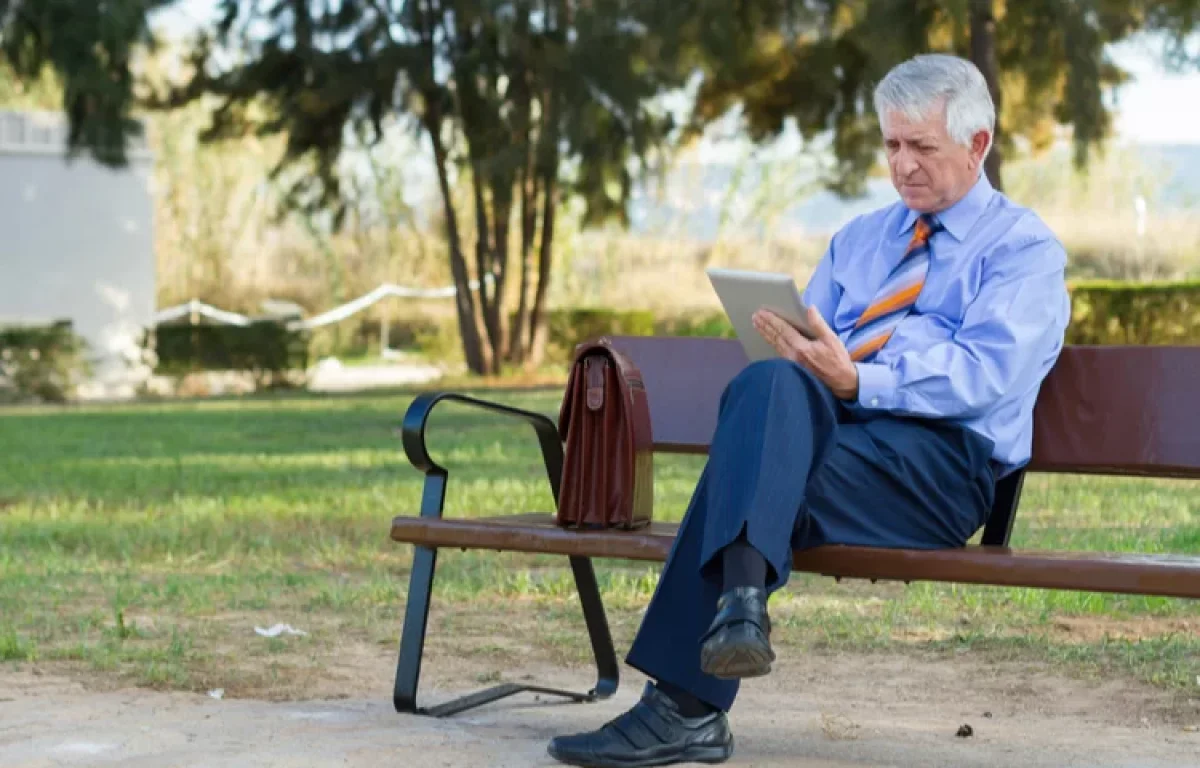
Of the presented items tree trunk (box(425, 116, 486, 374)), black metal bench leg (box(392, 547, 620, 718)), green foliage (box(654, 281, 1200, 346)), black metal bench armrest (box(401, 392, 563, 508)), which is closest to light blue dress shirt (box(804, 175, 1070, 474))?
black metal bench armrest (box(401, 392, 563, 508))

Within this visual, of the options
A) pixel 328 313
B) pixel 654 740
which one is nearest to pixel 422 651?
pixel 654 740

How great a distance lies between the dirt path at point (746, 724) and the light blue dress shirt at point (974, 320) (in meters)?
0.62

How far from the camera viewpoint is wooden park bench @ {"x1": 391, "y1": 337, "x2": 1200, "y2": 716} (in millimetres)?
3428

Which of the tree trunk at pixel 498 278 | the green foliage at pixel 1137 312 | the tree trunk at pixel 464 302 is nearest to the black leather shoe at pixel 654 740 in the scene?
the green foliage at pixel 1137 312

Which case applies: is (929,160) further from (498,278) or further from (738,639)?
(498,278)

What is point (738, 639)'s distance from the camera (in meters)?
3.27

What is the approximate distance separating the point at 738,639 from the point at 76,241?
67.2 feet

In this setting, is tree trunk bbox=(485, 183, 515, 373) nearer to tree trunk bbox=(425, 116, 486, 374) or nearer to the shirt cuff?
tree trunk bbox=(425, 116, 486, 374)

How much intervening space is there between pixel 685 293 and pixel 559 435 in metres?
23.7

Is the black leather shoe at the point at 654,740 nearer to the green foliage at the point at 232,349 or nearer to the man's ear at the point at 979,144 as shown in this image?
the man's ear at the point at 979,144

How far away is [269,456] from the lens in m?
11.5

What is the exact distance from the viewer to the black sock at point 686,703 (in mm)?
3604

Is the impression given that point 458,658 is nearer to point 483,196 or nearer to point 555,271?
point 483,196

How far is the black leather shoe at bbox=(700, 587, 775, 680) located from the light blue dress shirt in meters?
0.56
